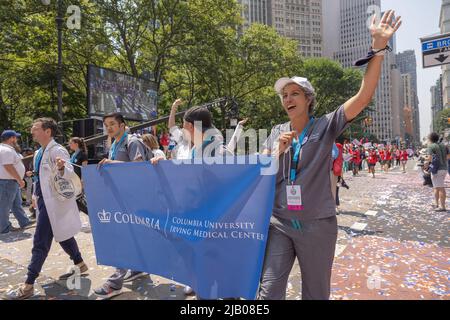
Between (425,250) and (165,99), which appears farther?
(165,99)

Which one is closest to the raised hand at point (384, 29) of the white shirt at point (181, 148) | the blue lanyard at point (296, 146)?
the blue lanyard at point (296, 146)

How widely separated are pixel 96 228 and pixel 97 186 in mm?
436

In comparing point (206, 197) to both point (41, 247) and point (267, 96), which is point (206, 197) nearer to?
point (41, 247)

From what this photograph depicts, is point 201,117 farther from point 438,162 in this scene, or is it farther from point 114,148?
point 438,162

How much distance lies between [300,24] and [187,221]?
117 meters

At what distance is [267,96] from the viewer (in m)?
30.6

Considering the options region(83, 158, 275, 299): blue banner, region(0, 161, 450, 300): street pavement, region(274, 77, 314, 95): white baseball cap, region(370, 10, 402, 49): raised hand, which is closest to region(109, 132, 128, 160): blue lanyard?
region(83, 158, 275, 299): blue banner

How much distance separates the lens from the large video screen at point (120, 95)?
14508 mm

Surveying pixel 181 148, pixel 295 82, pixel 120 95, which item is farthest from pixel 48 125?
pixel 120 95

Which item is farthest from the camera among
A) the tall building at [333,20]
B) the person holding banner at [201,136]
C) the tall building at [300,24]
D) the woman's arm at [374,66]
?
the tall building at [300,24]

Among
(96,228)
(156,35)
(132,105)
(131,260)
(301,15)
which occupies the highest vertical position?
(301,15)

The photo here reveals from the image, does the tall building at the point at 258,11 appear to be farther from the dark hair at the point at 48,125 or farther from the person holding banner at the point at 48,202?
the person holding banner at the point at 48,202

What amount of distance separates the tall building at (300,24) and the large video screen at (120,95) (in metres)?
94.4
